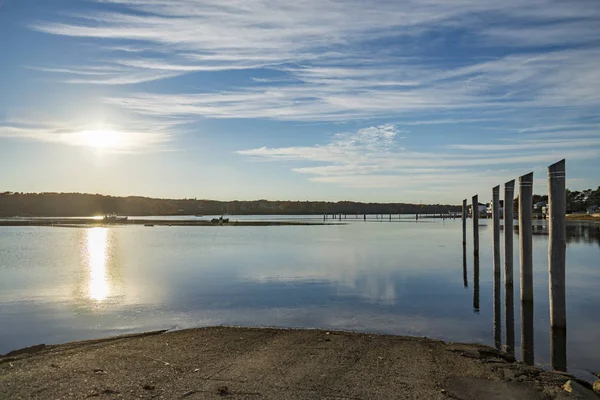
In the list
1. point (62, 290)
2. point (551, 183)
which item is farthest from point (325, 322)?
point (62, 290)

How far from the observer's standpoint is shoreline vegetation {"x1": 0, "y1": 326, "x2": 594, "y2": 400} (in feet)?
30.8

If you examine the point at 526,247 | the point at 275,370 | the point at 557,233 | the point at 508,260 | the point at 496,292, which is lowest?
the point at 496,292

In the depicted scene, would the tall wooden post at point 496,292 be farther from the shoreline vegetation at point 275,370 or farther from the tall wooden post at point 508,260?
the shoreline vegetation at point 275,370

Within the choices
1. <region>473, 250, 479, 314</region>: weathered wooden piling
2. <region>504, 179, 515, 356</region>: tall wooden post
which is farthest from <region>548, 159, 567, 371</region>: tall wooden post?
<region>473, 250, 479, 314</region>: weathered wooden piling

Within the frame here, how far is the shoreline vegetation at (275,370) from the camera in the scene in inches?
369

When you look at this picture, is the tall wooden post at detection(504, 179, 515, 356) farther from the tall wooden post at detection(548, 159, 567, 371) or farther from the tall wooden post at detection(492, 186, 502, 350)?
the tall wooden post at detection(548, 159, 567, 371)

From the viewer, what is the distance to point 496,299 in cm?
2294

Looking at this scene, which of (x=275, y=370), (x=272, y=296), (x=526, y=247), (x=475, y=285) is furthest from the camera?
(x=475, y=285)

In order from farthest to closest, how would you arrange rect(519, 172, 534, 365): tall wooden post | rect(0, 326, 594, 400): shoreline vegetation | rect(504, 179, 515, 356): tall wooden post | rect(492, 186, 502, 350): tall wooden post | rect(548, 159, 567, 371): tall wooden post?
rect(504, 179, 515, 356): tall wooden post
rect(519, 172, 534, 365): tall wooden post
rect(492, 186, 502, 350): tall wooden post
rect(548, 159, 567, 371): tall wooden post
rect(0, 326, 594, 400): shoreline vegetation

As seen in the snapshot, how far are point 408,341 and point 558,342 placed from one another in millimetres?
4811

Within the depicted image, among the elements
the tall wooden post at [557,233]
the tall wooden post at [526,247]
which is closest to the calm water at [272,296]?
the tall wooden post at [526,247]

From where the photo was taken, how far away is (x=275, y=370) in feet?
34.9

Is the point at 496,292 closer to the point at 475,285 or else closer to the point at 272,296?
the point at 475,285

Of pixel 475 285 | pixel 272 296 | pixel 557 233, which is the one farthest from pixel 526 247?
pixel 272 296
